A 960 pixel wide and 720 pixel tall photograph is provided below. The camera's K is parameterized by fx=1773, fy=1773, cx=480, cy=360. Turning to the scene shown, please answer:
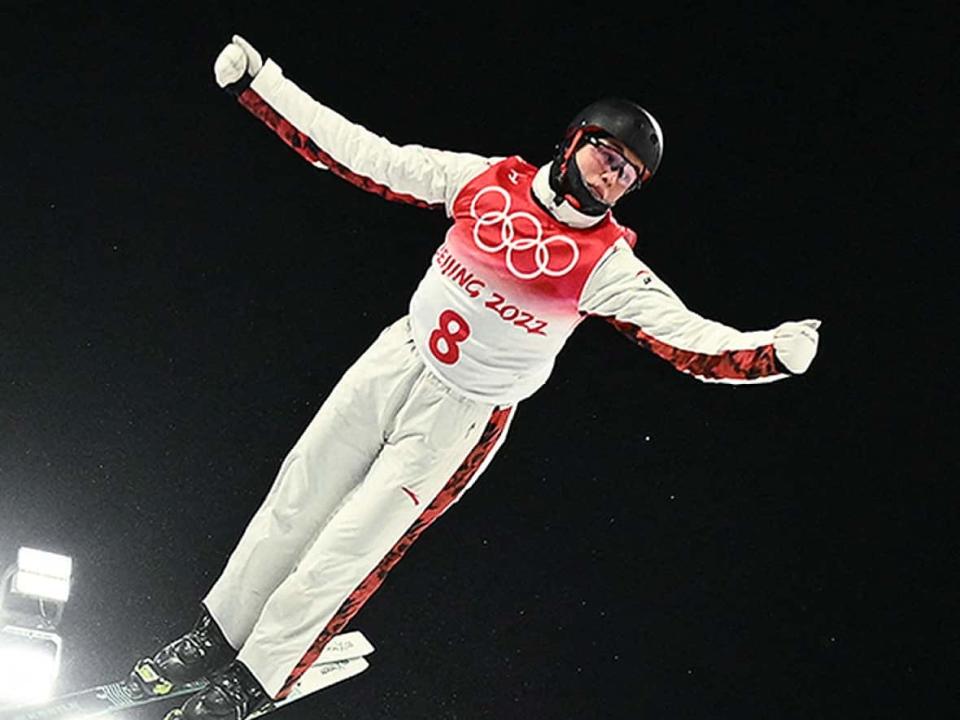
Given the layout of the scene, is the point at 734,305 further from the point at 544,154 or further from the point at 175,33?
the point at 175,33

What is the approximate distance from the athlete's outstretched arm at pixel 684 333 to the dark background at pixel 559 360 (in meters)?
0.97

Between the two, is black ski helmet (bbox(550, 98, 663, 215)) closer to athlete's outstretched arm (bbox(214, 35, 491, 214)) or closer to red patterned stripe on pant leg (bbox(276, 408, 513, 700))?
athlete's outstretched arm (bbox(214, 35, 491, 214))

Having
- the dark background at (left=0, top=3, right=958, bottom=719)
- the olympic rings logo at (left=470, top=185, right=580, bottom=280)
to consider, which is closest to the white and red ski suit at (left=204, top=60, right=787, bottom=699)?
the olympic rings logo at (left=470, top=185, right=580, bottom=280)

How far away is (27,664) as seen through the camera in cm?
319

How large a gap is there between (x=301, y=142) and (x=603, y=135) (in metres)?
0.51

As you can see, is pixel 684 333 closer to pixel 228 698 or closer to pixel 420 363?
pixel 420 363

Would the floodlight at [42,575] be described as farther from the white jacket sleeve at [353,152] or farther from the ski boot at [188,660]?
the white jacket sleeve at [353,152]

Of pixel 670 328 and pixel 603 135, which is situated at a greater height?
pixel 603 135

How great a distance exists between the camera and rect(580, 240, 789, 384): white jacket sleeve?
2713 millimetres

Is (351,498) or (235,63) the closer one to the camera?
(235,63)

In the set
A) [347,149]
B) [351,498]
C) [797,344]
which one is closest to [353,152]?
[347,149]

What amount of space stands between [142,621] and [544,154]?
4.31ft

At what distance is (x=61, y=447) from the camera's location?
145 inches

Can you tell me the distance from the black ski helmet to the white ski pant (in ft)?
1.28
